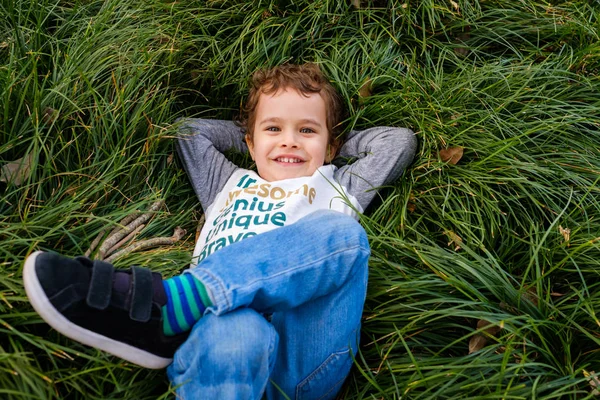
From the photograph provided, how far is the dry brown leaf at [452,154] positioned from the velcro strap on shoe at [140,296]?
1459mm

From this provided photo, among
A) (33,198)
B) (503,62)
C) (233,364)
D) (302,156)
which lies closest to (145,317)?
(233,364)

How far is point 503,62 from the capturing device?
→ 286 cm

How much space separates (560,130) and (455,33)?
0.85 metres

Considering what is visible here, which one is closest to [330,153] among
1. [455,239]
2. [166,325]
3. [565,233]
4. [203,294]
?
[455,239]

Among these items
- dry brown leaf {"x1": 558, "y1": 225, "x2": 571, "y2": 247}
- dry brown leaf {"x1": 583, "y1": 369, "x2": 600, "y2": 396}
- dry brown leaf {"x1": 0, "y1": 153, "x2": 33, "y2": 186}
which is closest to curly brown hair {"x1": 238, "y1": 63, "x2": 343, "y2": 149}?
dry brown leaf {"x1": 0, "y1": 153, "x2": 33, "y2": 186}

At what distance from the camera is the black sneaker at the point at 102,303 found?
1.57 meters

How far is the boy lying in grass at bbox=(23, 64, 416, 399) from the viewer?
5.39 feet

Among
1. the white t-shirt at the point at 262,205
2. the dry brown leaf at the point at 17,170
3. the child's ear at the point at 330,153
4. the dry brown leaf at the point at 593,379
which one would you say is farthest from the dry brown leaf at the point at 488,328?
the dry brown leaf at the point at 17,170

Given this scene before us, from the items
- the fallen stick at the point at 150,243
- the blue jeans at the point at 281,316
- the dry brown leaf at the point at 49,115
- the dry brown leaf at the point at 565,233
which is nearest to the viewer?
the blue jeans at the point at 281,316

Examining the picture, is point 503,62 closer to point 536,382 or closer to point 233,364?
point 536,382

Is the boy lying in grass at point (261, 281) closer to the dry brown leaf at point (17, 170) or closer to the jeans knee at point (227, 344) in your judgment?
the jeans knee at point (227, 344)

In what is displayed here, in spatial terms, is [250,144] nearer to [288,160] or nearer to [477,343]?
[288,160]

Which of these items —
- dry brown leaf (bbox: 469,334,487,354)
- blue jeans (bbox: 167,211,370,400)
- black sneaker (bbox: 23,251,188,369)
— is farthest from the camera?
dry brown leaf (bbox: 469,334,487,354)

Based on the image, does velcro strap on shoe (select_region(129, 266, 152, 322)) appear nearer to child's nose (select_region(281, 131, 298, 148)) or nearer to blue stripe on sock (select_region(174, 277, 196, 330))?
blue stripe on sock (select_region(174, 277, 196, 330))
